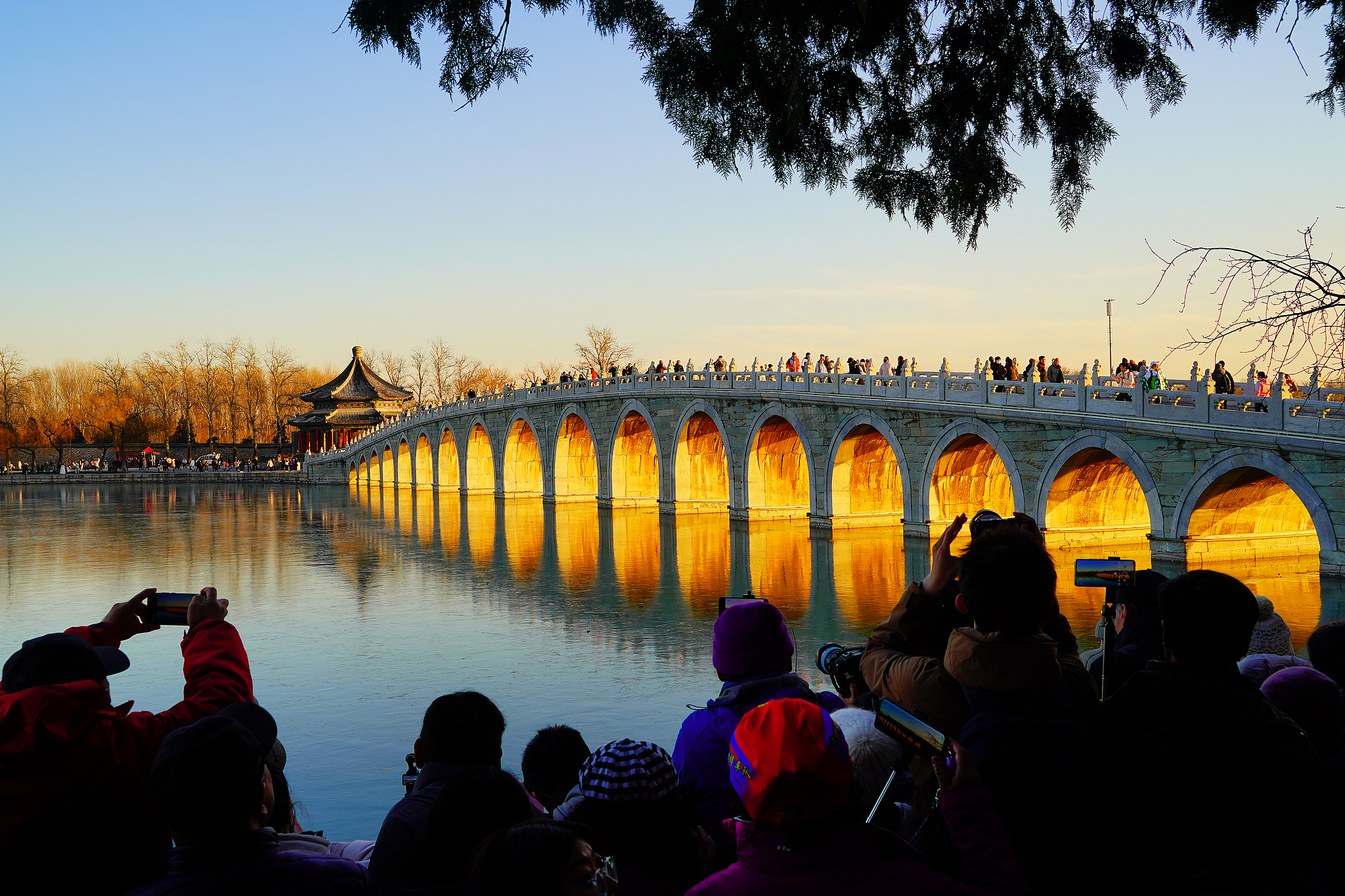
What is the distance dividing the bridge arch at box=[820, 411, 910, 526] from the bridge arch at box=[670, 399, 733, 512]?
5.69 m

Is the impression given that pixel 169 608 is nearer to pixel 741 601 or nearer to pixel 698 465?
pixel 741 601

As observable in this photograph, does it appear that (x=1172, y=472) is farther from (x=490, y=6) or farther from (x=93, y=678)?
A: (x=93, y=678)

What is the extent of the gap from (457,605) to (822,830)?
15.2 metres

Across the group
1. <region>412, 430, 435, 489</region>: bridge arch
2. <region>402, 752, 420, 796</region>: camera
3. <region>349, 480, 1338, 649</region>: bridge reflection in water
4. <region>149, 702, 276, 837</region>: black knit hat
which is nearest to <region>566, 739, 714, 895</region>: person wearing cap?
<region>149, 702, 276, 837</region>: black knit hat

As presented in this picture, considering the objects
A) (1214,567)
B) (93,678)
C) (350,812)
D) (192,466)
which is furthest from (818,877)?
(192,466)

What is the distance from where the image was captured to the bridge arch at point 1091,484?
61.6 feet

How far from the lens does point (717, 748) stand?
3.15 meters

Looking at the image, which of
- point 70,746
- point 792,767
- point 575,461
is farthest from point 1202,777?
point 575,461

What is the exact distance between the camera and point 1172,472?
57.6ft

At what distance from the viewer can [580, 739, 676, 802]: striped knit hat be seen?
2.56 metres

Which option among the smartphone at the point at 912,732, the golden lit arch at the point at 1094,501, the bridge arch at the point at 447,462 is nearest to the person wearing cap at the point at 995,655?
the smartphone at the point at 912,732

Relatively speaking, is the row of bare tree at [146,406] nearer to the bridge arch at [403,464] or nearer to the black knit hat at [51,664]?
the bridge arch at [403,464]

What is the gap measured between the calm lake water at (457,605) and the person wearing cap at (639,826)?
16.1 ft

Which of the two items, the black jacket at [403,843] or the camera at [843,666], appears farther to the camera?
the camera at [843,666]
